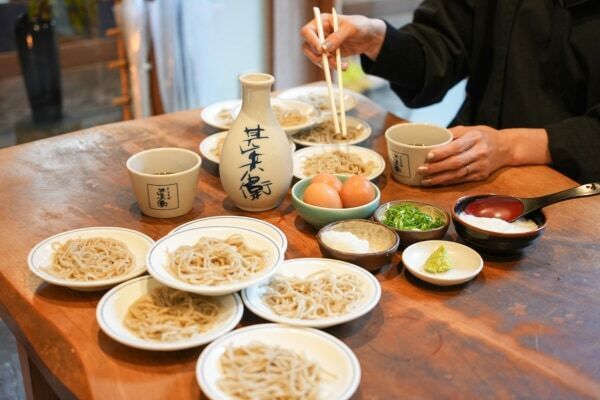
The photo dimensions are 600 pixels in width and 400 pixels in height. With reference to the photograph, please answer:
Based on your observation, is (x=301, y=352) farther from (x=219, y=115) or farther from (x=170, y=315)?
(x=219, y=115)

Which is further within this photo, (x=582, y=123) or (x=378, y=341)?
(x=582, y=123)

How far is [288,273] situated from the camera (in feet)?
4.35

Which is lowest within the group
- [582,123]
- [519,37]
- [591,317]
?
[591,317]

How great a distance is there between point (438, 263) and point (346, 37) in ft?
3.20

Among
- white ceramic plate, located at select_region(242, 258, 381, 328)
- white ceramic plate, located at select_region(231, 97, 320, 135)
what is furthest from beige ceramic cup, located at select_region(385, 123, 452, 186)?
white ceramic plate, located at select_region(242, 258, 381, 328)

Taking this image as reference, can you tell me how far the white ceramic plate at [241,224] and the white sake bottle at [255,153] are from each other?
8 cm

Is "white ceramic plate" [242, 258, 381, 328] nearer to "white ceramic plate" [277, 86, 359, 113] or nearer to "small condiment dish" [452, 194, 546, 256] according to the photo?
"small condiment dish" [452, 194, 546, 256]

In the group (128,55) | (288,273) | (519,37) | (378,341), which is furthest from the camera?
(128,55)

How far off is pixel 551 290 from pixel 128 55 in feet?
9.42

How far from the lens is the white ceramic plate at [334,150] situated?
1.82m

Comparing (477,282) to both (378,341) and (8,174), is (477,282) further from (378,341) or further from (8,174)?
(8,174)

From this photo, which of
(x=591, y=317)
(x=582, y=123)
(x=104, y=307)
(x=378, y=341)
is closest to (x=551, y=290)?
(x=591, y=317)

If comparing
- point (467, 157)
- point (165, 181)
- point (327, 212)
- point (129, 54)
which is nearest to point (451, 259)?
point (327, 212)

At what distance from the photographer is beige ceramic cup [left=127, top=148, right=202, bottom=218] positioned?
4.96 feet
